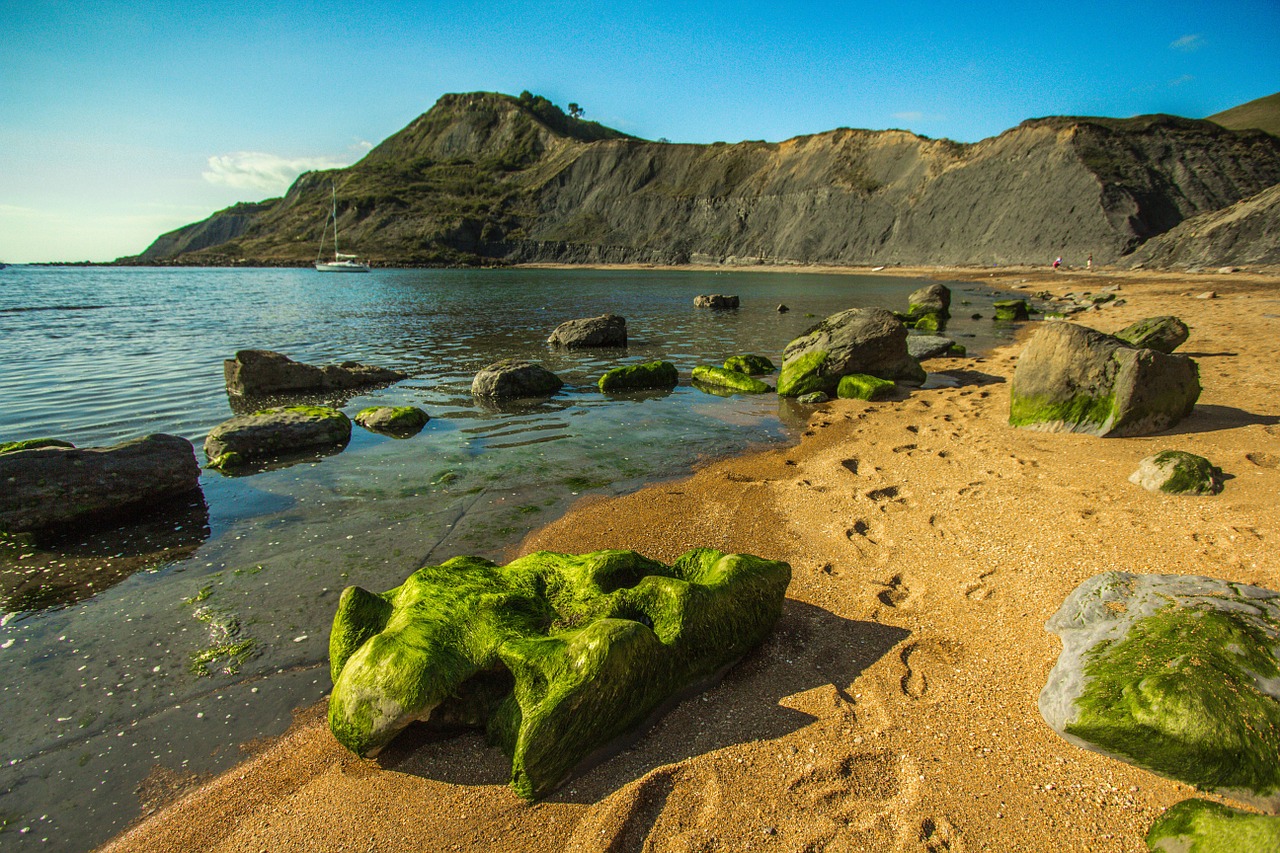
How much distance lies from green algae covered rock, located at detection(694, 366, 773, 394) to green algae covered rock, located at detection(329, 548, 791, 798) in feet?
32.5

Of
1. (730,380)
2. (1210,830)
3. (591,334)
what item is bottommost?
(1210,830)

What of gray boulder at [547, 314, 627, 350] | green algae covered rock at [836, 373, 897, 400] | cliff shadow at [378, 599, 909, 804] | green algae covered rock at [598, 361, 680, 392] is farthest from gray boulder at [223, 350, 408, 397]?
cliff shadow at [378, 599, 909, 804]

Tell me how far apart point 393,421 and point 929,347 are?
1523cm

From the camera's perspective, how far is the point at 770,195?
9194 cm

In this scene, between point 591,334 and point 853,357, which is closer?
point 853,357

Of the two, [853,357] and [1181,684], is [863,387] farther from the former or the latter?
[1181,684]

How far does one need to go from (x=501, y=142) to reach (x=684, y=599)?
552 ft

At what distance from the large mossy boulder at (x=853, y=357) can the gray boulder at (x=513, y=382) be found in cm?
588

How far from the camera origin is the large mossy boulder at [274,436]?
31.2ft

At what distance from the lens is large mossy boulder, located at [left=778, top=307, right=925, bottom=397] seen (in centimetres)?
1371

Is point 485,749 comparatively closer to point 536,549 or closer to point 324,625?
point 324,625

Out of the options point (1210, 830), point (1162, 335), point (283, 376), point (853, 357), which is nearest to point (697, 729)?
point (1210, 830)

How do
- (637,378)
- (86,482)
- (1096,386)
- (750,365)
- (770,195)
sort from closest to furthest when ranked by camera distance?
(86,482) → (1096,386) → (637,378) → (750,365) → (770,195)

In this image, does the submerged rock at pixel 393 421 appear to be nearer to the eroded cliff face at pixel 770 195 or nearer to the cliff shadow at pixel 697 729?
the cliff shadow at pixel 697 729
